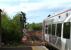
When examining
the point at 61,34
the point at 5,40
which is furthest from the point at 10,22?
the point at 61,34

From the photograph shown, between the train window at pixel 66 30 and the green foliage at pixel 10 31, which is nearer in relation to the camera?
the train window at pixel 66 30

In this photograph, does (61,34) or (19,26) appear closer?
(61,34)

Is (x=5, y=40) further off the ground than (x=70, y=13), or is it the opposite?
(x=70, y=13)

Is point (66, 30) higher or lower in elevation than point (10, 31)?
higher

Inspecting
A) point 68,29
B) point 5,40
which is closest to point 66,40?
point 68,29

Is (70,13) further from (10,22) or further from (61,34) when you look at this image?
(10,22)

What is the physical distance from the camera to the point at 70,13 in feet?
57.1

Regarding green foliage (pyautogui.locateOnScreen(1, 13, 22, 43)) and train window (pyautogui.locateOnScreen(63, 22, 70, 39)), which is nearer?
train window (pyautogui.locateOnScreen(63, 22, 70, 39))

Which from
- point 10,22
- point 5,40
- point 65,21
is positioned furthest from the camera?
point 10,22

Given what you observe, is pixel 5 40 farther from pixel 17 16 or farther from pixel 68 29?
pixel 68 29

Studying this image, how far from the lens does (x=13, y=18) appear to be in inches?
1566

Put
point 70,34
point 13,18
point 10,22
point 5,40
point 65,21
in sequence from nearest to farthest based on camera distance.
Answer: point 70,34, point 65,21, point 5,40, point 10,22, point 13,18

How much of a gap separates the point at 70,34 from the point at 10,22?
20.8m

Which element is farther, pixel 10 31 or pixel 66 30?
pixel 10 31
